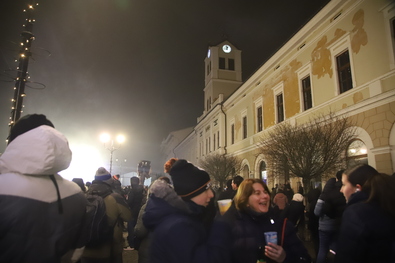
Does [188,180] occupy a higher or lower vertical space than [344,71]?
lower

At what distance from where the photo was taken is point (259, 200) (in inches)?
105

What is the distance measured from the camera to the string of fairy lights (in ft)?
21.5

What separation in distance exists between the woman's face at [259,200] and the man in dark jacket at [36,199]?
1.63 m

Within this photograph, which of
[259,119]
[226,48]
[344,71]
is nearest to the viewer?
[344,71]

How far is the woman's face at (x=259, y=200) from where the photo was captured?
263 centimetres

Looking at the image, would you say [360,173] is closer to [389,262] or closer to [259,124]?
[389,262]

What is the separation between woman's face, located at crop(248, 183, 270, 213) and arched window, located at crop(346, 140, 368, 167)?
33.5 ft

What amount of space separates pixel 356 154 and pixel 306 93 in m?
5.60

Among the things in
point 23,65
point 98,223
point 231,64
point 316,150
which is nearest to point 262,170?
point 316,150

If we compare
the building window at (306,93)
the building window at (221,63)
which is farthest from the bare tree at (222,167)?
the building window at (221,63)

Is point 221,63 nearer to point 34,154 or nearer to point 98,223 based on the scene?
point 98,223

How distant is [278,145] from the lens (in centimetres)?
1206

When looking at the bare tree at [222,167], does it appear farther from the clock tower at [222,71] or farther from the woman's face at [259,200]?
the woman's face at [259,200]

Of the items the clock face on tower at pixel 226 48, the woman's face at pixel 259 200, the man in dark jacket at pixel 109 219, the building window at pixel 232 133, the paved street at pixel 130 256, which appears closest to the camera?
the woman's face at pixel 259 200
